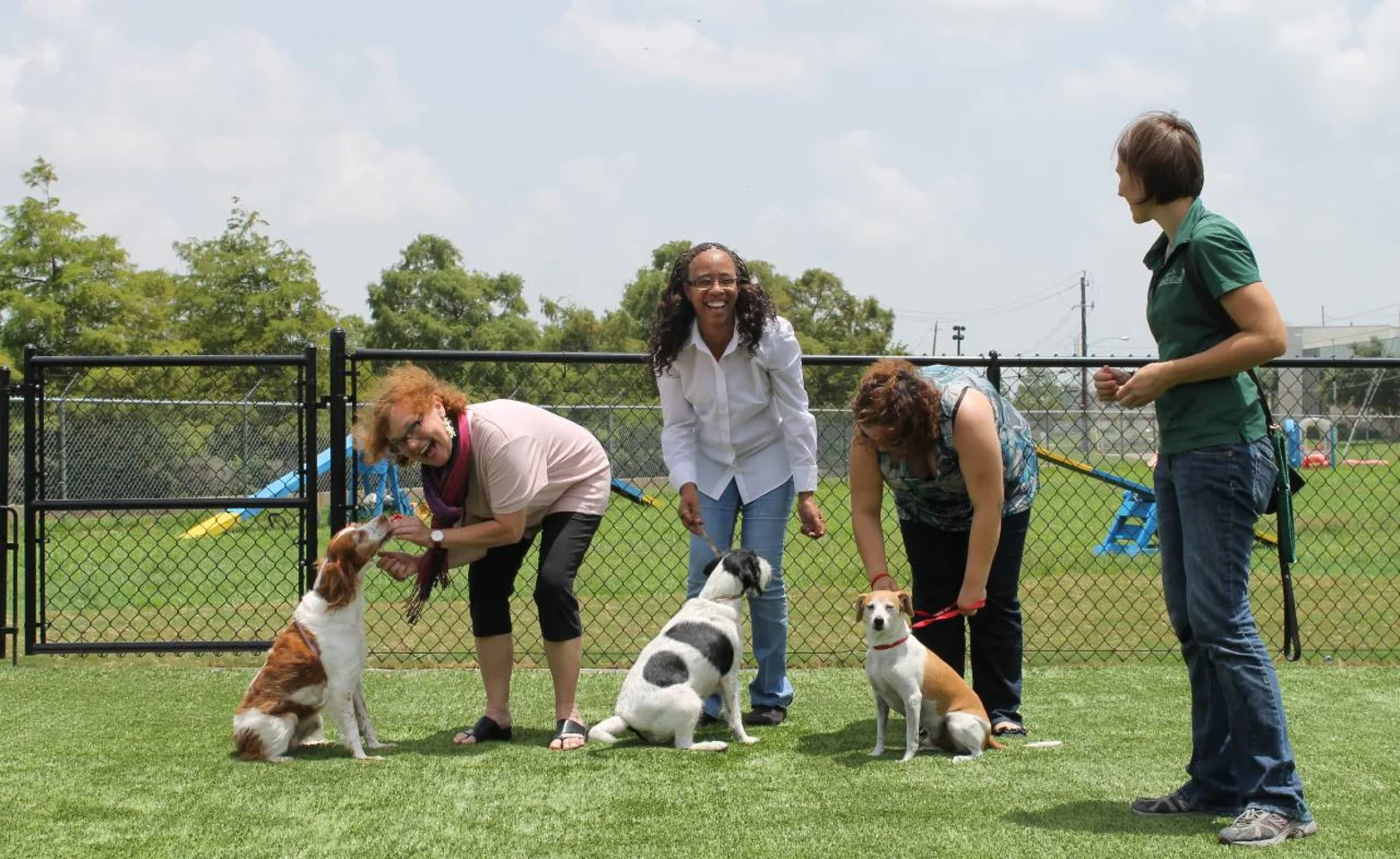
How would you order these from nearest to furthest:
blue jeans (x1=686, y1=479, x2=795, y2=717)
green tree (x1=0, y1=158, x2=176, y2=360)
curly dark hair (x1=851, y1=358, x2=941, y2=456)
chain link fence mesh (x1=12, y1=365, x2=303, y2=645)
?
curly dark hair (x1=851, y1=358, x2=941, y2=456) → blue jeans (x1=686, y1=479, x2=795, y2=717) → chain link fence mesh (x1=12, y1=365, x2=303, y2=645) → green tree (x1=0, y1=158, x2=176, y2=360)

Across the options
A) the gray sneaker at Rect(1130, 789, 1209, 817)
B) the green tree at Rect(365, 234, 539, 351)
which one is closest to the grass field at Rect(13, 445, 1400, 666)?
the gray sneaker at Rect(1130, 789, 1209, 817)

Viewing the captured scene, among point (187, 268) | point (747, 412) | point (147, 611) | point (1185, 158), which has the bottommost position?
point (147, 611)

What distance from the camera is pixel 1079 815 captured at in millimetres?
3465

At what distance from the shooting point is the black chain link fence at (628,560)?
6.64 metres

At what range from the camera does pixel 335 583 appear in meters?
4.20

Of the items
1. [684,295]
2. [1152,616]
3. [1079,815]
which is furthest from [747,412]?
[1152,616]

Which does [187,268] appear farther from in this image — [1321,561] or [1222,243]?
[1222,243]

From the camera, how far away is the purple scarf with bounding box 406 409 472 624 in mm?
4262

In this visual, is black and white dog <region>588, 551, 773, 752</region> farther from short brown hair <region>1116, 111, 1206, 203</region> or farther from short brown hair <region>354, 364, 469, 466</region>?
short brown hair <region>1116, 111, 1206, 203</region>

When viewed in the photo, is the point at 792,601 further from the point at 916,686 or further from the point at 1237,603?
the point at 1237,603

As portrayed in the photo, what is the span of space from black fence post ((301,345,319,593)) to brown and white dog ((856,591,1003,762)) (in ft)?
8.93

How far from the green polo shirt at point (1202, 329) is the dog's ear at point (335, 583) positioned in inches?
107

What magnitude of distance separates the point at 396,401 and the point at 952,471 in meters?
1.93

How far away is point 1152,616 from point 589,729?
4821 mm
